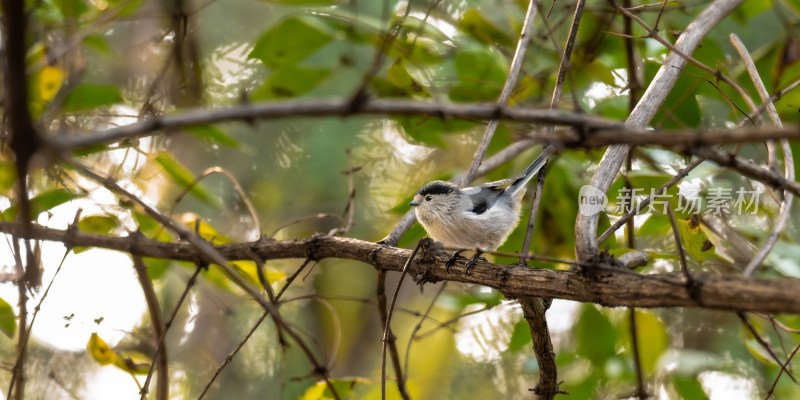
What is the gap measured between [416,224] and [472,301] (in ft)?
1.43

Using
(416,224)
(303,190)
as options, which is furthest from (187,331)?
(416,224)

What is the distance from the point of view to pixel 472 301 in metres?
2.81

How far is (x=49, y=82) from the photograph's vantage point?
91.0 inches

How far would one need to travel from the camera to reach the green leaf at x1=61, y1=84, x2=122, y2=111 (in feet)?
7.82

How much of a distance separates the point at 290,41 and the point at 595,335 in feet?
5.81

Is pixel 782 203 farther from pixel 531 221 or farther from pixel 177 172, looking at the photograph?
pixel 177 172

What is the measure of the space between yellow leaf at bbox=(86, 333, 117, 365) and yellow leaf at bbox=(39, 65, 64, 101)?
0.90m

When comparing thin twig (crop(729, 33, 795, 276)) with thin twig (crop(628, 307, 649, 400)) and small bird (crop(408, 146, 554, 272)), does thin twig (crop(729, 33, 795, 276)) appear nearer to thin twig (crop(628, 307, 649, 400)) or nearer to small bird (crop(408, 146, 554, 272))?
thin twig (crop(628, 307, 649, 400))

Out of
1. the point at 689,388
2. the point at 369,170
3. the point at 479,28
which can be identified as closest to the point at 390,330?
the point at 689,388

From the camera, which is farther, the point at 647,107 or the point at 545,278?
the point at 647,107

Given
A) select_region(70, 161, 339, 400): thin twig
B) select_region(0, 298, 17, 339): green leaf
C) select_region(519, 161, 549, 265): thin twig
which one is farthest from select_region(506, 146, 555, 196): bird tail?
select_region(0, 298, 17, 339): green leaf

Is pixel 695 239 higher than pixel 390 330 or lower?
lower

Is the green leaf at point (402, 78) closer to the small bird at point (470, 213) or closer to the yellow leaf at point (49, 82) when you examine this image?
the small bird at point (470, 213)

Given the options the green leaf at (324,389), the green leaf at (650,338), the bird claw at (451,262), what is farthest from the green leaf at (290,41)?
the green leaf at (650,338)
